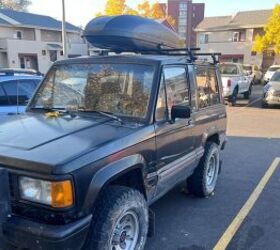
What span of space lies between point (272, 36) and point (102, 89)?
101 ft

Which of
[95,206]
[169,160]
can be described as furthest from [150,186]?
[95,206]

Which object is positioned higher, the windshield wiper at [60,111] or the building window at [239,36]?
the building window at [239,36]

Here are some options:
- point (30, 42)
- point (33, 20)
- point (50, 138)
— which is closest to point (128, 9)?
point (30, 42)

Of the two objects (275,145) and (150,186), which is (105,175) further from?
(275,145)

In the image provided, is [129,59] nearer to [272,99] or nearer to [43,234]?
[43,234]

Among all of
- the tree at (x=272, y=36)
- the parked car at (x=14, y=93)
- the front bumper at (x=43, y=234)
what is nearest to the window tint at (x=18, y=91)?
the parked car at (x=14, y=93)

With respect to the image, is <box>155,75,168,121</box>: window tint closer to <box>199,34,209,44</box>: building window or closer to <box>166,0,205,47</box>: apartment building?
<box>199,34,209,44</box>: building window

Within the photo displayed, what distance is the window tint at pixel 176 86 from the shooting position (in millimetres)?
3557

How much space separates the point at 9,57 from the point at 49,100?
103 ft

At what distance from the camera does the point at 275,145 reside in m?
7.93

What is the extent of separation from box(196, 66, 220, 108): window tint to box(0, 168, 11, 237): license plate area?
272 centimetres

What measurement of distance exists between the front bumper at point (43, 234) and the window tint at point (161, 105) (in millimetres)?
1363

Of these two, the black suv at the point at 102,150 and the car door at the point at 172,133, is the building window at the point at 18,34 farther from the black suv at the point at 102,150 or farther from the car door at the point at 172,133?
the car door at the point at 172,133

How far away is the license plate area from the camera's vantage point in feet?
7.47
